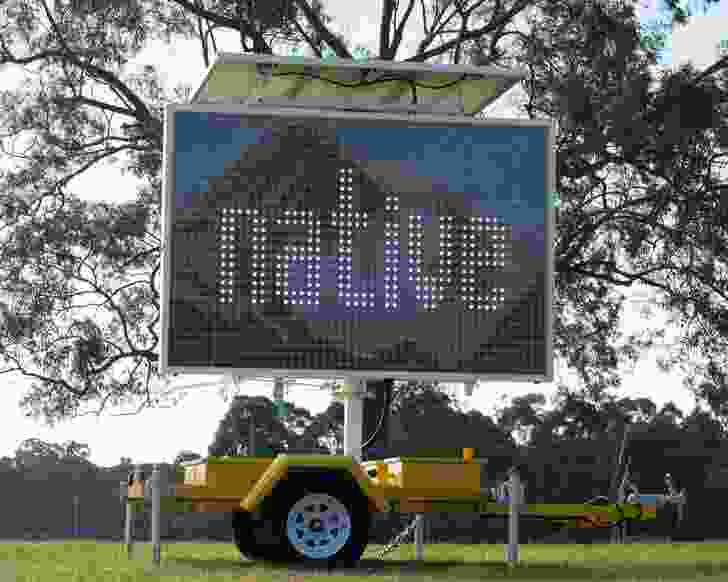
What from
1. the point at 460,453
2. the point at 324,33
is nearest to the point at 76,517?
the point at 460,453

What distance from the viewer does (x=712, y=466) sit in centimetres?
2994

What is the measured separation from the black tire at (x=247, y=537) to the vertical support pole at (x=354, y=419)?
1.10 m

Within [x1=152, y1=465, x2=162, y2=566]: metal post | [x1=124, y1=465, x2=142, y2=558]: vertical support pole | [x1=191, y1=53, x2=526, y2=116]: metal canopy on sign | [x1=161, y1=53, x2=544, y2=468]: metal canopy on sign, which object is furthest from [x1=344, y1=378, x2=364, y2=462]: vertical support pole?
[x1=191, y1=53, x2=526, y2=116]: metal canopy on sign

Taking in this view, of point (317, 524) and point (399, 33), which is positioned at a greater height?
point (399, 33)

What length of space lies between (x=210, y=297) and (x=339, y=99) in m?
2.29

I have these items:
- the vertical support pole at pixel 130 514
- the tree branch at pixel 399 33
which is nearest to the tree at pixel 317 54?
the tree branch at pixel 399 33

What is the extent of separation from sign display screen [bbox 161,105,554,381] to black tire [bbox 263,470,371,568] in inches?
42.8

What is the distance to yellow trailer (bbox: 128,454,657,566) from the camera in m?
11.3

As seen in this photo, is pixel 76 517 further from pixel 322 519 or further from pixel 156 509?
pixel 322 519

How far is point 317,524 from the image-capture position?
1132 centimetres

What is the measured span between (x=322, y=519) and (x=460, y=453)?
11.7 m

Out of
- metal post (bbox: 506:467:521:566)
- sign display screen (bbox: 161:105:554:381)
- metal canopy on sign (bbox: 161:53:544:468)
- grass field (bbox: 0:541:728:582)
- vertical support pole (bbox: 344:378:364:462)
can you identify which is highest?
metal canopy on sign (bbox: 161:53:544:468)

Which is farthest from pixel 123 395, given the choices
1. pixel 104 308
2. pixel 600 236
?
pixel 600 236

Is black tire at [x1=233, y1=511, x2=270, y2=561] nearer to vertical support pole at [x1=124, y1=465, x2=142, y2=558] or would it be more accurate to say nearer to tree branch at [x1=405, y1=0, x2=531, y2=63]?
vertical support pole at [x1=124, y1=465, x2=142, y2=558]
